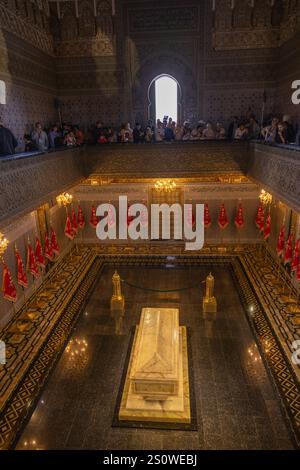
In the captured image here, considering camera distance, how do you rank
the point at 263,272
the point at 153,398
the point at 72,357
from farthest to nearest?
the point at 263,272 → the point at 72,357 → the point at 153,398

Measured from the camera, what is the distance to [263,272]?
9.53 metres

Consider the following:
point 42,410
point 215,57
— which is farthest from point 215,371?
point 215,57

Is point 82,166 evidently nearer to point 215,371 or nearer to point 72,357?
point 72,357

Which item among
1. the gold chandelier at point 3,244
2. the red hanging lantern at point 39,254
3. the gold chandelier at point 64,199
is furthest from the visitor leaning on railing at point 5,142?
the gold chandelier at point 64,199

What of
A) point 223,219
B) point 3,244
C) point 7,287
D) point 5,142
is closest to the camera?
point 5,142

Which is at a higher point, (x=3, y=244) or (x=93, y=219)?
(x=3, y=244)

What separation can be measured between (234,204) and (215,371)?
7.12 metres

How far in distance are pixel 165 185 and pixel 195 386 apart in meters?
7.11

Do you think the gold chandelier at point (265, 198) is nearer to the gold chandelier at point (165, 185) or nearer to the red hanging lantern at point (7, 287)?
the gold chandelier at point (165, 185)

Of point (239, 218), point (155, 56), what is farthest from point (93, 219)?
point (155, 56)

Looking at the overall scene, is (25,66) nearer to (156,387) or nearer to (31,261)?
(31,261)

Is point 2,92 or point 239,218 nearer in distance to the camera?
point 2,92

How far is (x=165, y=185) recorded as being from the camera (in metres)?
11.4

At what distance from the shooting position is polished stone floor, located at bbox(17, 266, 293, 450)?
15.0 feet
